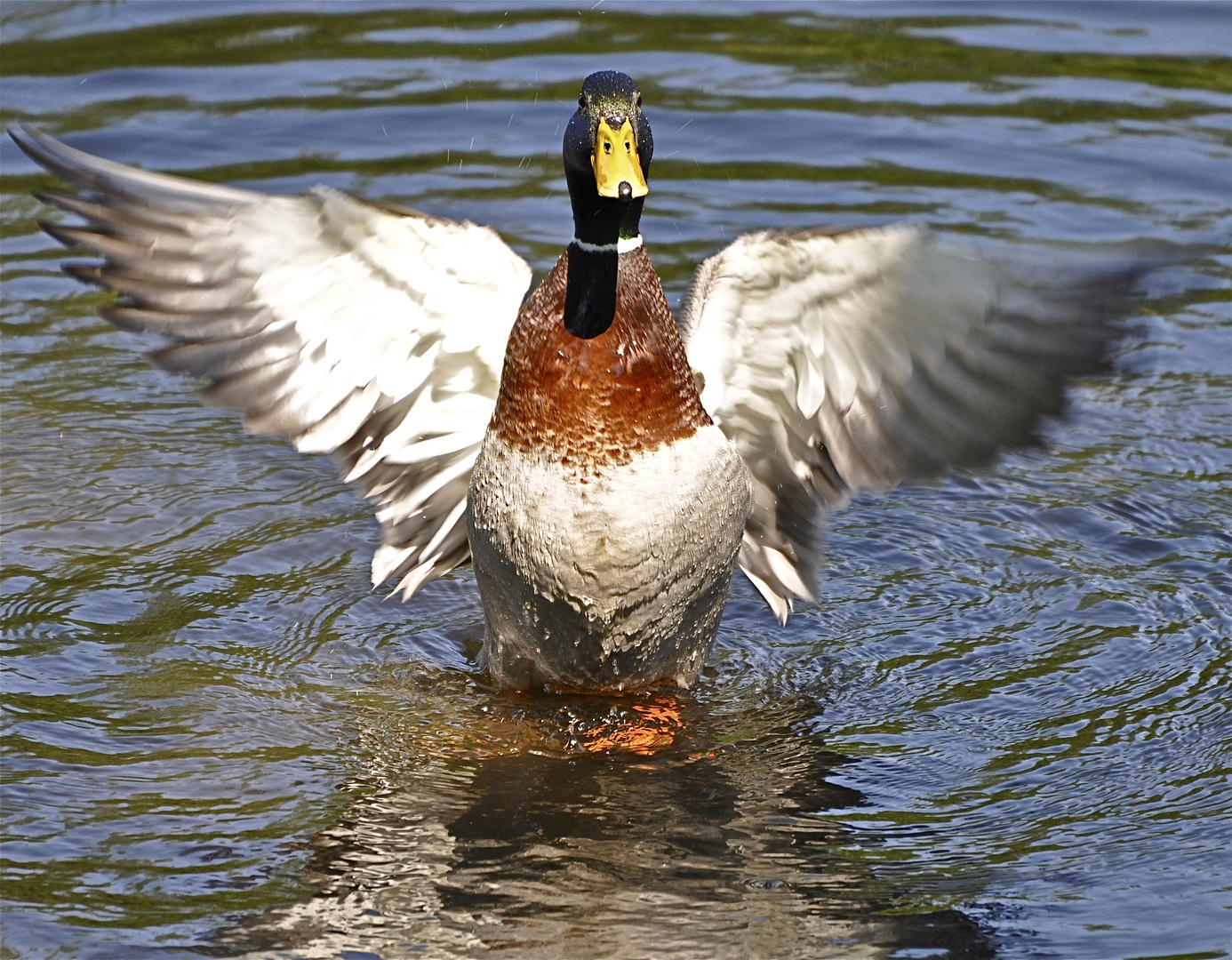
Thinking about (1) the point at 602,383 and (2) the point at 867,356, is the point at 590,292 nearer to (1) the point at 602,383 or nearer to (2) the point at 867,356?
(1) the point at 602,383

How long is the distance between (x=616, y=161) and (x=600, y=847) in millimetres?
1926

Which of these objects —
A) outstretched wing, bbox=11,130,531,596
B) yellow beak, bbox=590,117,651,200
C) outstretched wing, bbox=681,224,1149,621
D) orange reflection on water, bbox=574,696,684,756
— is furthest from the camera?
orange reflection on water, bbox=574,696,684,756

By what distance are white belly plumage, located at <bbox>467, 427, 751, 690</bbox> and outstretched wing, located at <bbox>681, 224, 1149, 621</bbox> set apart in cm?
44

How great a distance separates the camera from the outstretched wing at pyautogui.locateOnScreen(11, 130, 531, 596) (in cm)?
525

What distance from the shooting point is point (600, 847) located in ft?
15.4

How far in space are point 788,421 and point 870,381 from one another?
37 cm

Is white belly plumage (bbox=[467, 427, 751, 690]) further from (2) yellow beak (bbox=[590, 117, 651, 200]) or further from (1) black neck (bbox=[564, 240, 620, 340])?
(2) yellow beak (bbox=[590, 117, 651, 200])

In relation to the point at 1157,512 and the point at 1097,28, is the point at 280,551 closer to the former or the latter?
the point at 1157,512

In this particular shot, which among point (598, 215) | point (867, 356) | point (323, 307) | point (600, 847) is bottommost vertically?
point (600, 847)

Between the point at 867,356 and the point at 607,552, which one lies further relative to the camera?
the point at 867,356

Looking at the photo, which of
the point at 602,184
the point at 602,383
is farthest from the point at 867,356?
the point at 602,184

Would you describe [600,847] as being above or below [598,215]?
below

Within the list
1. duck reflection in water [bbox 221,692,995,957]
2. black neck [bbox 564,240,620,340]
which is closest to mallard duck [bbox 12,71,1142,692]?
black neck [bbox 564,240,620,340]

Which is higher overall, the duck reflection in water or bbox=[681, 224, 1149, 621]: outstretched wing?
bbox=[681, 224, 1149, 621]: outstretched wing
